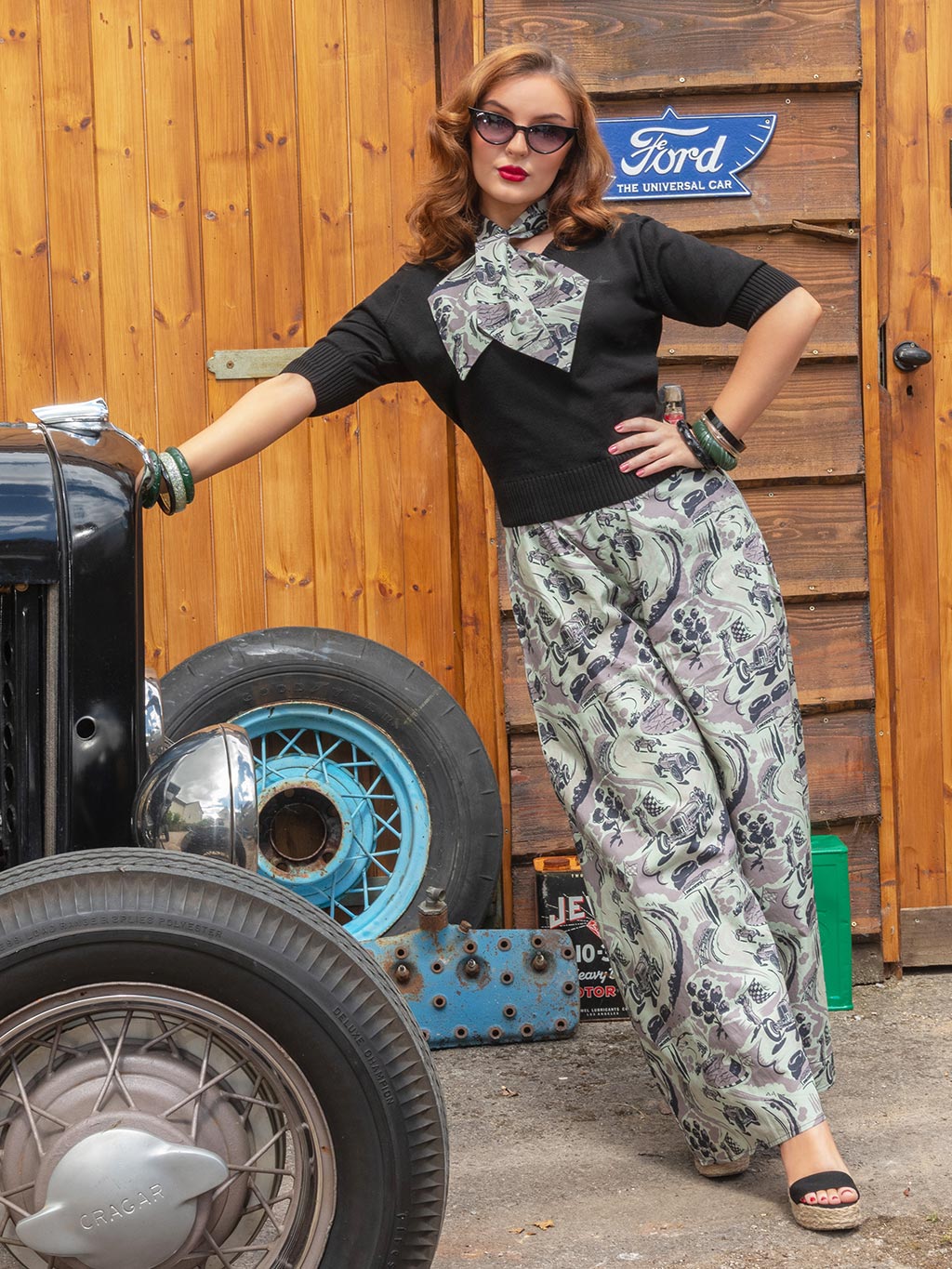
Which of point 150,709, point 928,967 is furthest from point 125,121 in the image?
point 928,967

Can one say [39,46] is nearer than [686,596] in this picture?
No

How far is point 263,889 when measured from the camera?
1.53 m

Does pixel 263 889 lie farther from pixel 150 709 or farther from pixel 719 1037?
pixel 719 1037

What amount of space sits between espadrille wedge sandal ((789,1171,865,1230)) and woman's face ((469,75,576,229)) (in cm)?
162

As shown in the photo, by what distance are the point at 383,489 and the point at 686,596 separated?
1275mm

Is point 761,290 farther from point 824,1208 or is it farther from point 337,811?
point 337,811

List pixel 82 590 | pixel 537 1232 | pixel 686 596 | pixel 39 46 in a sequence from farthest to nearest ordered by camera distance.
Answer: pixel 39 46 → pixel 686 596 → pixel 537 1232 → pixel 82 590

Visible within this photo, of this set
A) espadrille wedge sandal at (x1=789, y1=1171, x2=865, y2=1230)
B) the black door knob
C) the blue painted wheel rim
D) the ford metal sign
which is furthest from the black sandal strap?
the ford metal sign

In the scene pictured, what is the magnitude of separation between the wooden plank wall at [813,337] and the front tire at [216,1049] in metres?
1.65

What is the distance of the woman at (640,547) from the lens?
2.12m

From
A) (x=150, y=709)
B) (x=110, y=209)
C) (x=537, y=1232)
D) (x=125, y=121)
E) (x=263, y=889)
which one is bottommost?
(x=537, y=1232)

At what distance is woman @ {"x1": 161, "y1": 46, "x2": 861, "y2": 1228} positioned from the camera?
83.6 inches

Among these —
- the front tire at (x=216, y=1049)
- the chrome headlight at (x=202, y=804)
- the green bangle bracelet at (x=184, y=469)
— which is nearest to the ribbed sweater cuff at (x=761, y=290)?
the green bangle bracelet at (x=184, y=469)

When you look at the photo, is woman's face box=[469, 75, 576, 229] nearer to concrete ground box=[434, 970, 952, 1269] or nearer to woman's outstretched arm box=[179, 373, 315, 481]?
woman's outstretched arm box=[179, 373, 315, 481]
